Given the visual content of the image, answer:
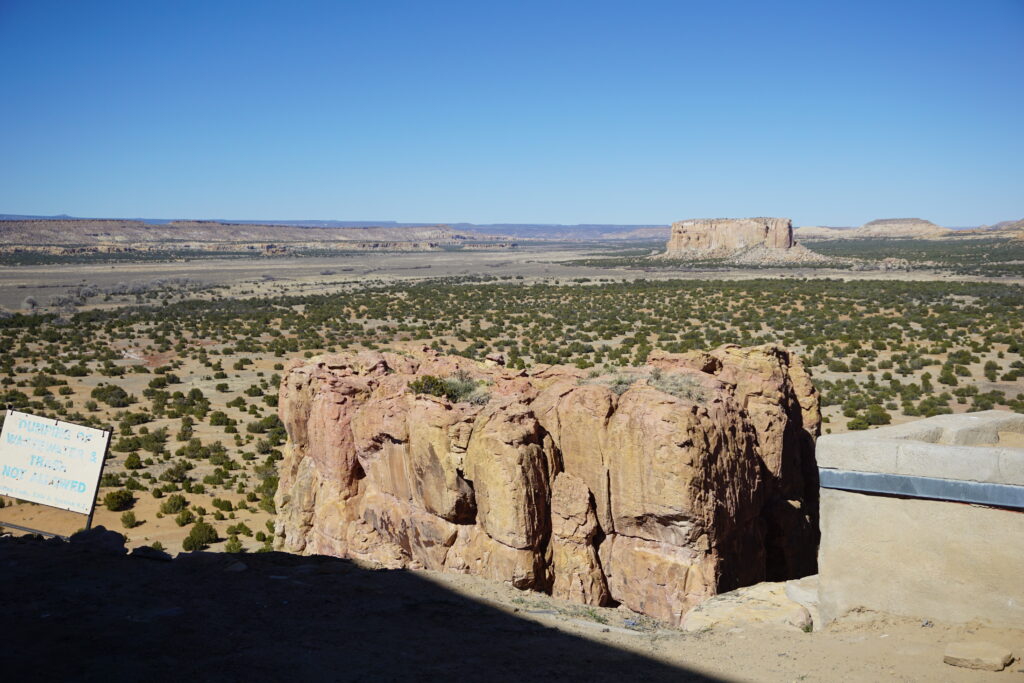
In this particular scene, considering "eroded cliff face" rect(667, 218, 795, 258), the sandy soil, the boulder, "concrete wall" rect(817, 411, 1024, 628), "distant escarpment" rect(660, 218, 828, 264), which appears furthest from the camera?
"eroded cliff face" rect(667, 218, 795, 258)

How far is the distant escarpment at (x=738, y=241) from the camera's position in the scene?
12962 cm

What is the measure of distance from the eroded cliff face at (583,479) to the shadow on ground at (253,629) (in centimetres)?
171

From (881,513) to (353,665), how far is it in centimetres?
645

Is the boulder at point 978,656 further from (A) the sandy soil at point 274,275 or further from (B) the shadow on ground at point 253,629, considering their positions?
(A) the sandy soil at point 274,275

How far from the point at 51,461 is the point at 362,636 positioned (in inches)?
271

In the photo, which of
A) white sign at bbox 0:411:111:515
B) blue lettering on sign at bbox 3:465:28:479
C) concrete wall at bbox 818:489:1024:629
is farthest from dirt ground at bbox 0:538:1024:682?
blue lettering on sign at bbox 3:465:28:479

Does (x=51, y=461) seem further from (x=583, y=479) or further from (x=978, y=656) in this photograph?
(x=978, y=656)

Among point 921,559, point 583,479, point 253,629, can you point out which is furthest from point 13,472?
point 921,559

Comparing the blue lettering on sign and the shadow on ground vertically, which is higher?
the blue lettering on sign

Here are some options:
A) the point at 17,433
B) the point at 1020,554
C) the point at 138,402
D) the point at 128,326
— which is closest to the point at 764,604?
the point at 1020,554

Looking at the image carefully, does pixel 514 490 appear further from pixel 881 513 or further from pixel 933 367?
pixel 933 367

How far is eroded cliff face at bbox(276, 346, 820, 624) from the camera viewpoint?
1089 centimetres

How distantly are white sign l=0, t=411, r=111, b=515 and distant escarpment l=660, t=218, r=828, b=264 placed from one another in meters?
124

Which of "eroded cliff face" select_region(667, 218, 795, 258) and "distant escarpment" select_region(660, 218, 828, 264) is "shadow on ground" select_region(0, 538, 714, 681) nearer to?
"distant escarpment" select_region(660, 218, 828, 264)
